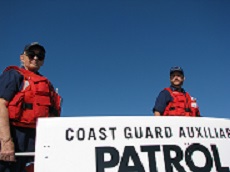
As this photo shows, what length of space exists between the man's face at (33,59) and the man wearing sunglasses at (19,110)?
15 centimetres

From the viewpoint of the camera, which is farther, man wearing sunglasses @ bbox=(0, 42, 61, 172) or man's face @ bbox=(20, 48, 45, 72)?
man's face @ bbox=(20, 48, 45, 72)

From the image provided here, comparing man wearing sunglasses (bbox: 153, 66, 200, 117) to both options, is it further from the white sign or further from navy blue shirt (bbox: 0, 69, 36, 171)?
navy blue shirt (bbox: 0, 69, 36, 171)

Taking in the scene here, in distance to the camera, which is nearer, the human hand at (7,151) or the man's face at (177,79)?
the human hand at (7,151)

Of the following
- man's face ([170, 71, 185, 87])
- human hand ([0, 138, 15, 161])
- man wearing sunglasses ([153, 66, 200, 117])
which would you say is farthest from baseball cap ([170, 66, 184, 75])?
human hand ([0, 138, 15, 161])

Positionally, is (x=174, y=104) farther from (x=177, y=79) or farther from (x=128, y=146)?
(x=128, y=146)

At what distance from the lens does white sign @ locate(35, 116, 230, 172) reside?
2.00m

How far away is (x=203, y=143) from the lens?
2229 mm

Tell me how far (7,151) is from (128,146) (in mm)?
1360

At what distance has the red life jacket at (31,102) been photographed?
292 cm

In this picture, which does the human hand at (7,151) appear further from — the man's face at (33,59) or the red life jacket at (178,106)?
the red life jacket at (178,106)

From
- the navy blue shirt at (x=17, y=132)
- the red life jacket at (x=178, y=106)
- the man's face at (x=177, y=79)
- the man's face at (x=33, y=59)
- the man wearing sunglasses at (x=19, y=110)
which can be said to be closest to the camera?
the man wearing sunglasses at (x=19, y=110)

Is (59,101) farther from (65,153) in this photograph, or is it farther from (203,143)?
(203,143)

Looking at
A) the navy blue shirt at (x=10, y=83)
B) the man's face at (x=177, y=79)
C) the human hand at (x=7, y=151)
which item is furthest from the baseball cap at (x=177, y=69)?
the human hand at (x=7, y=151)

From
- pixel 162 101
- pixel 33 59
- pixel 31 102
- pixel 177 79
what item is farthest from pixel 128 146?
pixel 177 79
